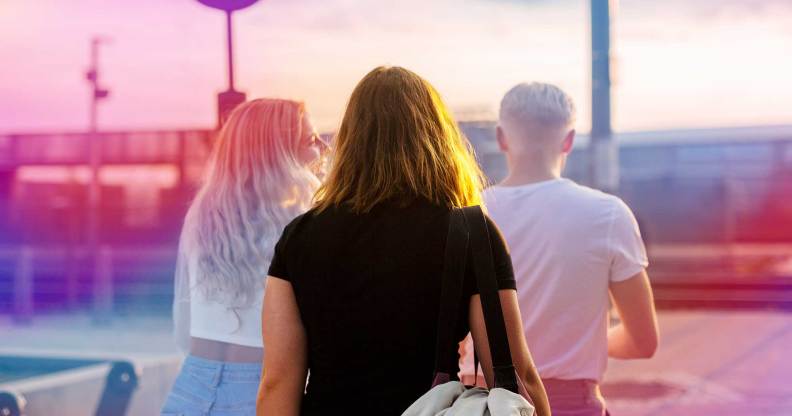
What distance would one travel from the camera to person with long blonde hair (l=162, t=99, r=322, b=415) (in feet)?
7.05

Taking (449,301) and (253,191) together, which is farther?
(253,191)

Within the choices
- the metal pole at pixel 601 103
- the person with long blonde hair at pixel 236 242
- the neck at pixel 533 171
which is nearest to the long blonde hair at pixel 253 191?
the person with long blonde hair at pixel 236 242

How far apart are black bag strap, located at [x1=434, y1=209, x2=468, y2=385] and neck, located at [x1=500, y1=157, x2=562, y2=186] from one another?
86 cm

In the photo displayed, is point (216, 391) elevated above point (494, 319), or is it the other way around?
point (494, 319)

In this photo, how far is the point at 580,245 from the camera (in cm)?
210

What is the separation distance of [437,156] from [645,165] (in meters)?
16.4

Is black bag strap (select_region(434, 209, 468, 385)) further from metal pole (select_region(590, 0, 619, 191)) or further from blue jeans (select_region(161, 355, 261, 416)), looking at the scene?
metal pole (select_region(590, 0, 619, 191))

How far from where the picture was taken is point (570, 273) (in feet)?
6.88

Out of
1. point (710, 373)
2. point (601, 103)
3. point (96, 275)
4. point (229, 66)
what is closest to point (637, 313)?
point (229, 66)

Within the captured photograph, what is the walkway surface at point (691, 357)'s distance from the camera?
700cm

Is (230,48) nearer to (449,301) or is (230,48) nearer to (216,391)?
(216,391)

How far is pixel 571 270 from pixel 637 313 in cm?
17

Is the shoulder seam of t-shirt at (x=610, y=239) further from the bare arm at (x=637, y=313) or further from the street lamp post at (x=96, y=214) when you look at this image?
the street lamp post at (x=96, y=214)

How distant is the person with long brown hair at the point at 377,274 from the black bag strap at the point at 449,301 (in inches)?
0.9
